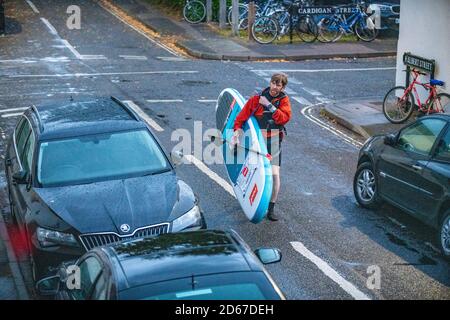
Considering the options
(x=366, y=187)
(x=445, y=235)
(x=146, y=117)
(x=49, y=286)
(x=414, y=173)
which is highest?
(x=414, y=173)

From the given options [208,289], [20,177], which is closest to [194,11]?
[20,177]

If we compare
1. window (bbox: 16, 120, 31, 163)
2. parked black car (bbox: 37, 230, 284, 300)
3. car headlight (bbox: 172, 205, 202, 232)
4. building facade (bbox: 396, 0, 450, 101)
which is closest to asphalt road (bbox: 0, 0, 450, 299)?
car headlight (bbox: 172, 205, 202, 232)

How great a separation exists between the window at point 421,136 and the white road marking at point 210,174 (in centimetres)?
260

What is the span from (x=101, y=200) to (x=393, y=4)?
908 inches

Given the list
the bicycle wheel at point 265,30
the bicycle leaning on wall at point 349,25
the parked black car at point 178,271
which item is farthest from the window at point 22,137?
the bicycle leaning on wall at point 349,25

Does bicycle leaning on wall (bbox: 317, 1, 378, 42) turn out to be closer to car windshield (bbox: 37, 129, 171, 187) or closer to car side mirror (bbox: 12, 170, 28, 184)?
car windshield (bbox: 37, 129, 171, 187)

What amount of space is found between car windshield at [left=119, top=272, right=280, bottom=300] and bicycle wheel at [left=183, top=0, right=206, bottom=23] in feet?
89.1

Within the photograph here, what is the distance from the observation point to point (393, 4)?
98.3ft

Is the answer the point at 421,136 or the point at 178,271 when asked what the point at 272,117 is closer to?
the point at 421,136

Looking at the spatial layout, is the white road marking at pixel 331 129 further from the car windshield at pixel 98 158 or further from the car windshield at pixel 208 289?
the car windshield at pixel 208 289

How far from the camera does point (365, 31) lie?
28891 mm

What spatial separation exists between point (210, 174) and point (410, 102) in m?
5.66
